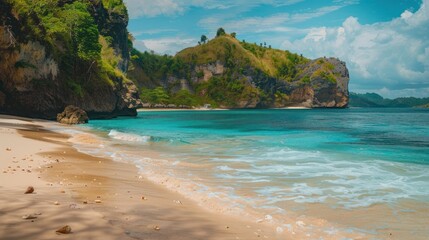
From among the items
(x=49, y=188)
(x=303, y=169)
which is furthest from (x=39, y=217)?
(x=303, y=169)

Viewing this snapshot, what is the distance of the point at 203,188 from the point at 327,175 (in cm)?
637

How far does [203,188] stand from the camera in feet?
36.9

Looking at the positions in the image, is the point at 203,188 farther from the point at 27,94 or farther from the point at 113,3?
the point at 113,3

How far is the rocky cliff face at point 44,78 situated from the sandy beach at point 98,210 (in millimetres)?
36999

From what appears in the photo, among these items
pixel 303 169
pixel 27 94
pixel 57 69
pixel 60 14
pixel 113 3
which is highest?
pixel 113 3

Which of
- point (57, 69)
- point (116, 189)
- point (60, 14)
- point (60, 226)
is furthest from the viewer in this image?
point (60, 14)

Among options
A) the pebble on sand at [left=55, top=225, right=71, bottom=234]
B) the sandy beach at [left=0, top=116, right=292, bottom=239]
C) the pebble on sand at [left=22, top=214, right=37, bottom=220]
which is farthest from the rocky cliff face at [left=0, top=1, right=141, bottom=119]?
the pebble on sand at [left=55, top=225, right=71, bottom=234]

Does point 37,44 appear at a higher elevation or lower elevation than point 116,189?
higher

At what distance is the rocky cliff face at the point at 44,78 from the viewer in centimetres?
4188

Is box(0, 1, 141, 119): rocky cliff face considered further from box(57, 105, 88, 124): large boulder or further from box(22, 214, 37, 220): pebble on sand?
box(22, 214, 37, 220): pebble on sand

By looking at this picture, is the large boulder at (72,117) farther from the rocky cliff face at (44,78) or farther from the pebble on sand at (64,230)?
the pebble on sand at (64,230)

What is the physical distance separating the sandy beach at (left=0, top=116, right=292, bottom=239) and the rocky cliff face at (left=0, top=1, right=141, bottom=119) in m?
37.0

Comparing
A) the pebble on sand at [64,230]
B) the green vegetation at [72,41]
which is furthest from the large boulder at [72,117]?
the pebble on sand at [64,230]

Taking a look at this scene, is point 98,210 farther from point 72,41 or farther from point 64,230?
point 72,41
